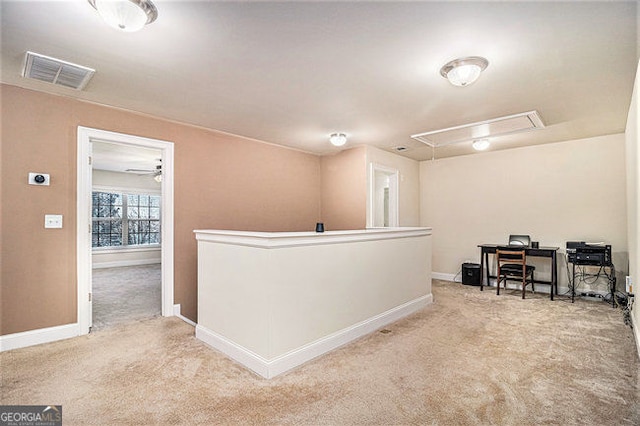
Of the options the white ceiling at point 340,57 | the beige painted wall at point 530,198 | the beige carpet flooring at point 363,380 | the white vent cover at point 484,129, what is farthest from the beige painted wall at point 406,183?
the beige carpet flooring at point 363,380

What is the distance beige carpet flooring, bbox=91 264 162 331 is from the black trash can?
4.84 metres

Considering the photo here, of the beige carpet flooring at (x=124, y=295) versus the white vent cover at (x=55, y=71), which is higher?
the white vent cover at (x=55, y=71)

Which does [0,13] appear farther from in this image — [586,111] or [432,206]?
[432,206]

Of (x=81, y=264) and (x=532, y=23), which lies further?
(x=81, y=264)

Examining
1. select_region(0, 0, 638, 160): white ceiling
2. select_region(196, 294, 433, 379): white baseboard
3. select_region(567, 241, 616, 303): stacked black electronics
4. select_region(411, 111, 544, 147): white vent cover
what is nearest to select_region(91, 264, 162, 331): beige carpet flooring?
select_region(196, 294, 433, 379): white baseboard

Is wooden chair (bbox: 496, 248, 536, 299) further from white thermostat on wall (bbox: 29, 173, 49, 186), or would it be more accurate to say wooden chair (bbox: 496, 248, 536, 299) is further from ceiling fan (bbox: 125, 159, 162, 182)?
ceiling fan (bbox: 125, 159, 162, 182)

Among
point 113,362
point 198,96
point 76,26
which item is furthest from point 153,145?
point 113,362

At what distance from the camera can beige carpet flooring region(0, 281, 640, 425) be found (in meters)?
1.82

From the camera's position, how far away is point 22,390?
6.78ft

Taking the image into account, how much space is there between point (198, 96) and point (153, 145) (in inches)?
39.7

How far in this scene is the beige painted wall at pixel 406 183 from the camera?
17.8 ft

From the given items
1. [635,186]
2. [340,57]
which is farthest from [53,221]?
[635,186]
